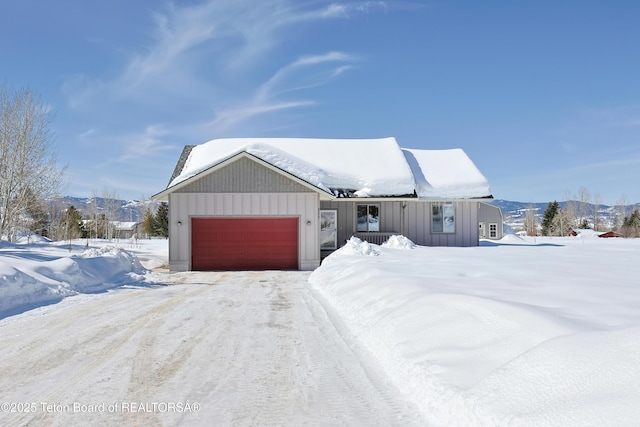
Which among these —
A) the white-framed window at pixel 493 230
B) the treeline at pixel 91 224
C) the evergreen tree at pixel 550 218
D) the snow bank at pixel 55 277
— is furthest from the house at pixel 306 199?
the evergreen tree at pixel 550 218

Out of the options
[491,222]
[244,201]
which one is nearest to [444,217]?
[244,201]

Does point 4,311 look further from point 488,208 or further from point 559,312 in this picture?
point 488,208

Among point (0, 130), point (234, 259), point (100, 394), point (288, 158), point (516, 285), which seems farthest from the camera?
point (0, 130)

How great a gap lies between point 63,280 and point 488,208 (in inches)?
1692

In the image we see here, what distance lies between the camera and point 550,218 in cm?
6962

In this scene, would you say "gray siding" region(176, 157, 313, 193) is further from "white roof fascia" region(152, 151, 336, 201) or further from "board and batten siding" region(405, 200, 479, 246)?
"board and batten siding" region(405, 200, 479, 246)

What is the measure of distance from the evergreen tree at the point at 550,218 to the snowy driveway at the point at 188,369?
70443 millimetres

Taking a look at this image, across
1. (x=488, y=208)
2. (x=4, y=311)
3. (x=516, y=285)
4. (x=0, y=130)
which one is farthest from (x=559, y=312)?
(x=488, y=208)

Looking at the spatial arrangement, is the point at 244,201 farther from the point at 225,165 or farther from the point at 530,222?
the point at 530,222

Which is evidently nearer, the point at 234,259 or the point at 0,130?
the point at 234,259

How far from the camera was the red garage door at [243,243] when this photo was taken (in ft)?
56.0

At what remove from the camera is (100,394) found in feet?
13.3

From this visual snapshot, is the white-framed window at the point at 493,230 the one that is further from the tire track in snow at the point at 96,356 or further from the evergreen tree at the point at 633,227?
the tire track in snow at the point at 96,356

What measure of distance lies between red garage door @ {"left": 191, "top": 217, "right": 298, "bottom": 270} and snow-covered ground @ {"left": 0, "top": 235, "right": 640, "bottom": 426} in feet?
26.4
